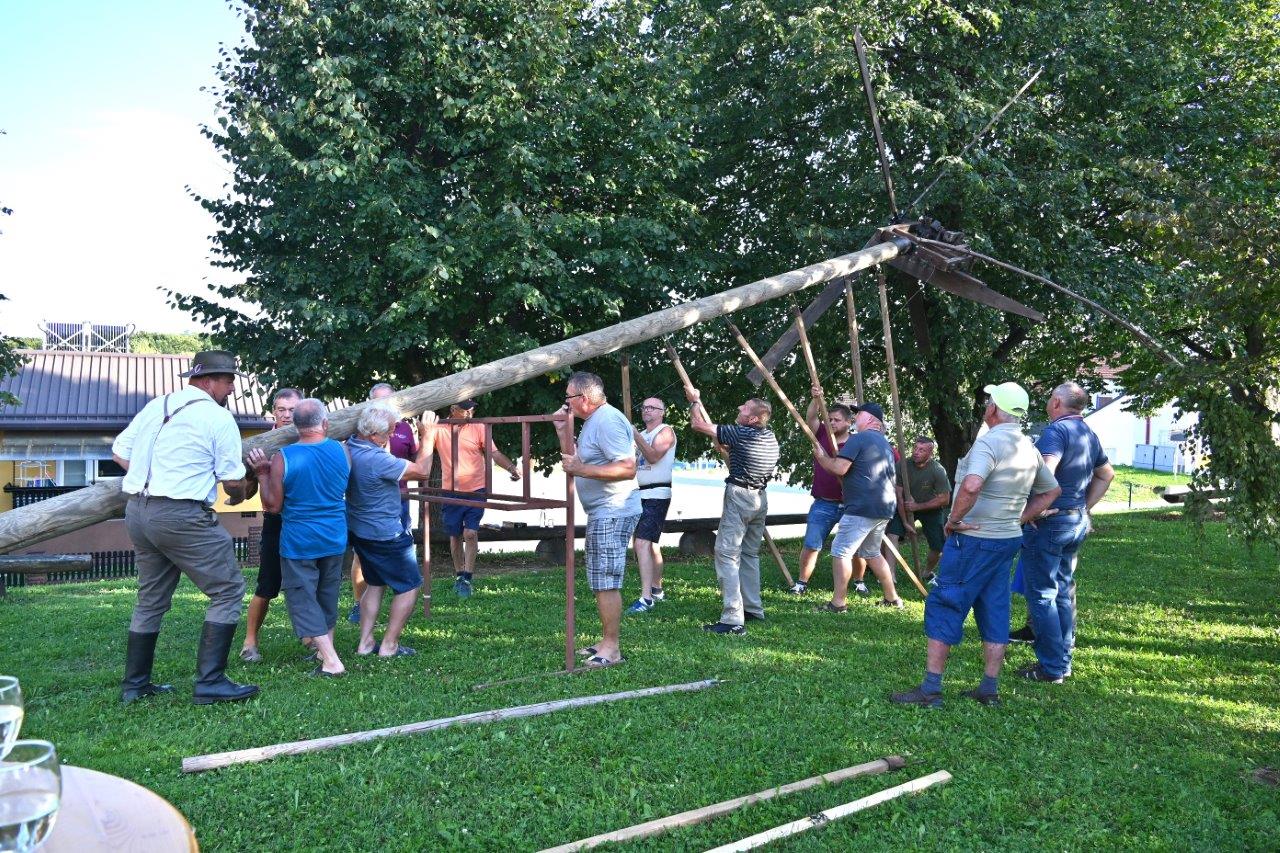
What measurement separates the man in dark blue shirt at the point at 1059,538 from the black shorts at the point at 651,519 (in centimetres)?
321

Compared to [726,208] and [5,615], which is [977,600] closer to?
[5,615]

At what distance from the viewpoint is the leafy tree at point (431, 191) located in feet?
39.2

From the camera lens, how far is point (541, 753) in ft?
15.0

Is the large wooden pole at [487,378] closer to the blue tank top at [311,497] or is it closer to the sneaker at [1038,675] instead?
the blue tank top at [311,497]

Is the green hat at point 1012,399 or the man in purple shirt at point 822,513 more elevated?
the green hat at point 1012,399

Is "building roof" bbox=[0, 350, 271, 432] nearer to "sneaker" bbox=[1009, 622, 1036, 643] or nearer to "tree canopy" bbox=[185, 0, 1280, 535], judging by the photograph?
"tree canopy" bbox=[185, 0, 1280, 535]

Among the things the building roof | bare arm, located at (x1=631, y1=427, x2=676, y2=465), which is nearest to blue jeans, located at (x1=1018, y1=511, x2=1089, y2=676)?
bare arm, located at (x1=631, y1=427, x2=676, y2=465)

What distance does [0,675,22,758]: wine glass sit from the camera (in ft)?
4.92

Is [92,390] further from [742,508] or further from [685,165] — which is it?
[742,508]

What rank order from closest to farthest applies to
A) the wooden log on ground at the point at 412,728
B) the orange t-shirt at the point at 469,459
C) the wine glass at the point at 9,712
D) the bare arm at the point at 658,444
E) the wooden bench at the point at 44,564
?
the wine glass at the point at 9,712 → the wooden log on ground at the point at 412,728 → the wooden bench at the point at 44,564 → the bare arm at the point at 658,444 → the orange t-shirt at the point at 469,459

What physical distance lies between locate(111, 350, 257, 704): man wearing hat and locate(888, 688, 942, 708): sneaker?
356 centimetres

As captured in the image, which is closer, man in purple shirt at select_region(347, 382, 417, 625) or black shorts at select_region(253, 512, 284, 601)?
black shorts at select_region(253, 512, 284, 601)

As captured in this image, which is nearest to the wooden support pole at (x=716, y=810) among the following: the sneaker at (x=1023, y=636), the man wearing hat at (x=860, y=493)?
the sneaker at (x=1023, y=636)

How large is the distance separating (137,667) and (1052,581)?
541 centimetres
